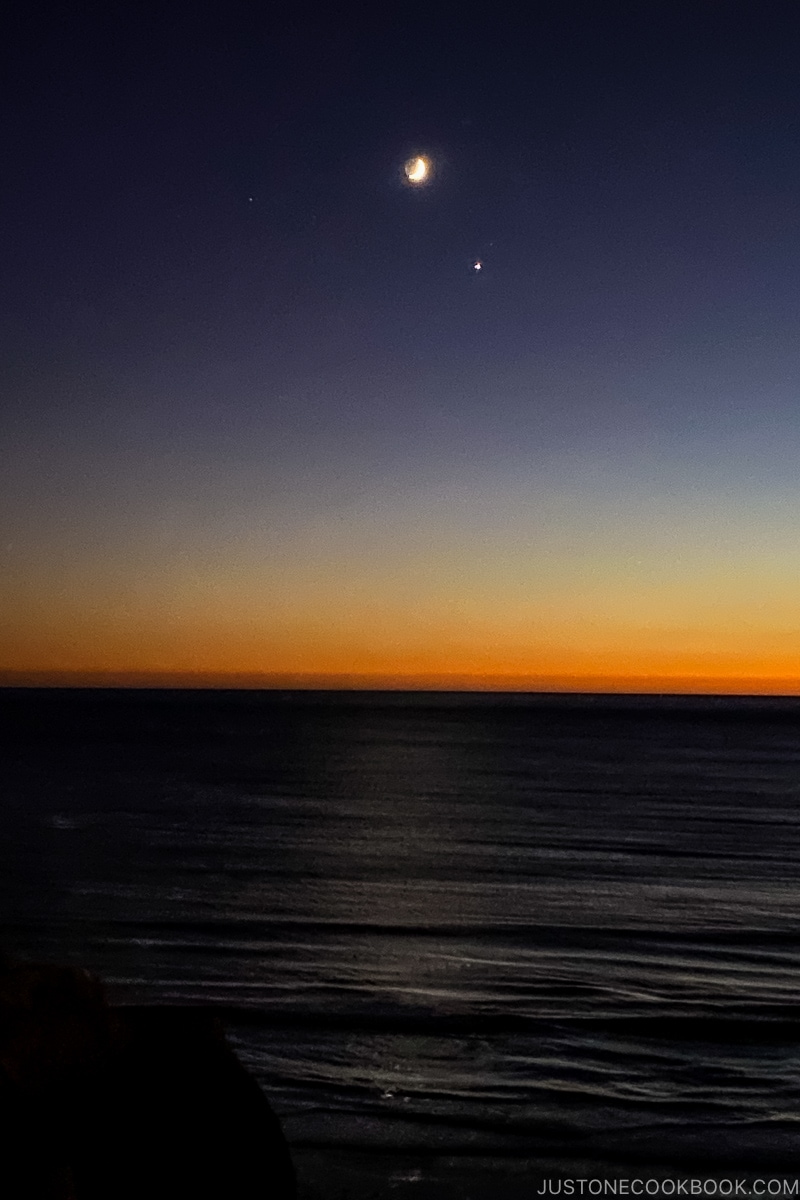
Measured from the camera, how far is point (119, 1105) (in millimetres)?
7621

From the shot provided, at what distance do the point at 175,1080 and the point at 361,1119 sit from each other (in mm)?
7190

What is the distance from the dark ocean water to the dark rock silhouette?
553cm

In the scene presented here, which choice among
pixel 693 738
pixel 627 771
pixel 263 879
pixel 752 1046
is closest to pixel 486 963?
pixel 752 1046

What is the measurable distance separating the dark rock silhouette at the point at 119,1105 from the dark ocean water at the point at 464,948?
5530mm

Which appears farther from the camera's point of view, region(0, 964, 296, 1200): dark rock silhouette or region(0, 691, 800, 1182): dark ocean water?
region(0, 691, 800, 1182): dark ocean water

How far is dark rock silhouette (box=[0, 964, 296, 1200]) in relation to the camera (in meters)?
7.25

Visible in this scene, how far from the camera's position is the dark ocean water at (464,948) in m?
14.3

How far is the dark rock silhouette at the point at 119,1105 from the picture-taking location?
7246mm

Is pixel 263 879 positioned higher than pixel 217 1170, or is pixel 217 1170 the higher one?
pixel 217 1170

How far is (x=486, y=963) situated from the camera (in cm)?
2317

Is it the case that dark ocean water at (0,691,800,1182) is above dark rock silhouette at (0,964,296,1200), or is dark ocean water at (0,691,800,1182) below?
below

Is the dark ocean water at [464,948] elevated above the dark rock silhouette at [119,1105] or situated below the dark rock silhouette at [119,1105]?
below

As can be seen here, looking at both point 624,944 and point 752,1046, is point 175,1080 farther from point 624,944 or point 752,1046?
point 624,944

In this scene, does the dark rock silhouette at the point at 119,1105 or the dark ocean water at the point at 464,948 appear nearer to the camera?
the dark rock silhouette at the point at 119,1105
